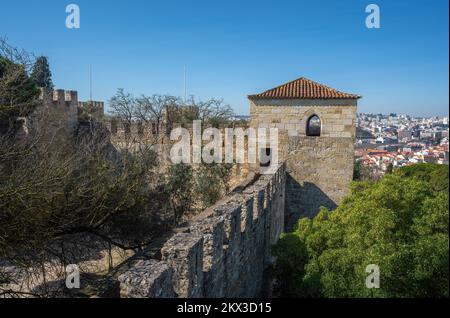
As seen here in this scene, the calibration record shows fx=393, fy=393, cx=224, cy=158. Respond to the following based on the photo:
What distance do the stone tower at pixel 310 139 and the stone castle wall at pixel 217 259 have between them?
4716mm

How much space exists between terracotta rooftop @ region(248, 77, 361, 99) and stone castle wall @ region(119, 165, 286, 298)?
6406 millimetres

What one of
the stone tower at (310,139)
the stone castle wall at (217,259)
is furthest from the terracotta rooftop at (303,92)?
the stone castle wall at (217,259)

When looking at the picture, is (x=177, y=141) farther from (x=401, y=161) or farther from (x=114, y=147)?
(x=401, y=161)

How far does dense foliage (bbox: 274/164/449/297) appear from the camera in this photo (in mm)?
6348

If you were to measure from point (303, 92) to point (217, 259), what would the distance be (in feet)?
37.3

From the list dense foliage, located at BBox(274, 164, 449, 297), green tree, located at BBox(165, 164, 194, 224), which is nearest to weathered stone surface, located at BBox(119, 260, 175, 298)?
dense foliage, located at BBox(274, 164, 449, 297)

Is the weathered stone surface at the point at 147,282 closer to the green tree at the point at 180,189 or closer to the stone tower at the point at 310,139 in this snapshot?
→ the green tree at the point at 180,189

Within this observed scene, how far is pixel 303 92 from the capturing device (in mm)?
15789

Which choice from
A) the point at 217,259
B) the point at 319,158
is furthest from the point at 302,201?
the point at 217,259

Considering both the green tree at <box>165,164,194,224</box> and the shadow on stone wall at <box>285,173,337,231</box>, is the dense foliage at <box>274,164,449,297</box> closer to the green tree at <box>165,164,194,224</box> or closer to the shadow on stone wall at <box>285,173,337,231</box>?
the shadow on stone wall at <box>285,173,337,231</box>

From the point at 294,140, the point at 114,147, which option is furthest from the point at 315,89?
the point at 114,147

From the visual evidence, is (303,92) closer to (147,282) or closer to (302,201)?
(302,201)

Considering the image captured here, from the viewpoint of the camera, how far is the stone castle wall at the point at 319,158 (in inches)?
564

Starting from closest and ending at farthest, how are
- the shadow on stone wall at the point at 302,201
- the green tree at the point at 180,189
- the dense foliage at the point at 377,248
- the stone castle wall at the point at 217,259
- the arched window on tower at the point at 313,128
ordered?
1. the stone castle wall at the point at 217,259
2. the dense foliage at the point at 377,248
3. the shadow on stone wall at the point at 302,201
4. the green tree at the point at 180,189
5. the arched window on tower at the point at 313,128
